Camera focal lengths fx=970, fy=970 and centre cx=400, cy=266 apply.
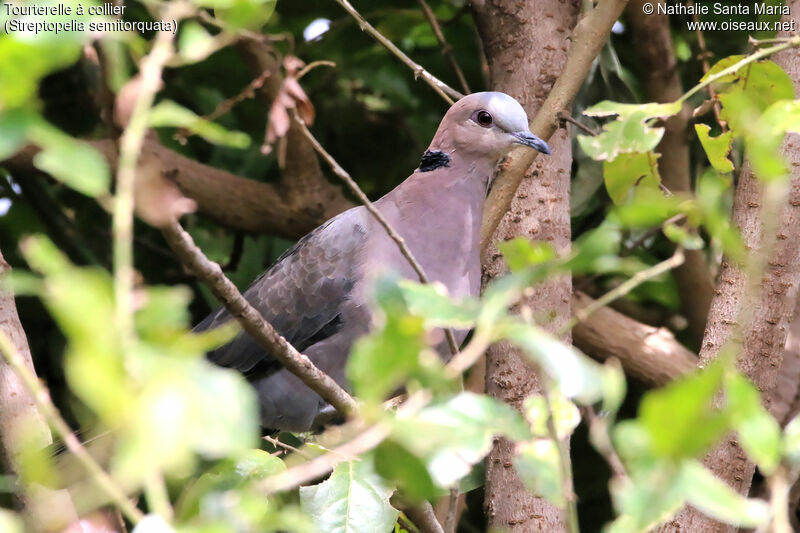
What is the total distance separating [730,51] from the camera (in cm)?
334

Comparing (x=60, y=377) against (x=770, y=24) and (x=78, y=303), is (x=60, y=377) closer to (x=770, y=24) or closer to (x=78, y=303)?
(x=770, y=24)

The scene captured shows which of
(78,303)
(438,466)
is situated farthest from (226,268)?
(78,303)

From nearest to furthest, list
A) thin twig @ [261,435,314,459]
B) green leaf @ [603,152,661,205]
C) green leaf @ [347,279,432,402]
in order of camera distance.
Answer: green leaf @ [347,279,432,402] → thin twig @ [261,435,314,459] → green leaf @ [603,152,661,205]

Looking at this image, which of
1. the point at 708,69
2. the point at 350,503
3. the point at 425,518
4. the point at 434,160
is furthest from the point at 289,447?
the point at 708,69

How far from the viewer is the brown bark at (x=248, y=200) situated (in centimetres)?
314

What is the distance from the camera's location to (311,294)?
2.53 m

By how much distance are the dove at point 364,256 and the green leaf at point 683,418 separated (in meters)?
1.71

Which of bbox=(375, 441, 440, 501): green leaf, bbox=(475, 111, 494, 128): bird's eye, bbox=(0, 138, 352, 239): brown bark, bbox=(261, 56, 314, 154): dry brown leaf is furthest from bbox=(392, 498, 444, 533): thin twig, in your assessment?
bbox=(0, 138, 352, 239): brown bark

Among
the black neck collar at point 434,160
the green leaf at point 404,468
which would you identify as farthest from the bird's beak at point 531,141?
the green leaf at point 404,468

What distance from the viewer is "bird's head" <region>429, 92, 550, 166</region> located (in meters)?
2.41

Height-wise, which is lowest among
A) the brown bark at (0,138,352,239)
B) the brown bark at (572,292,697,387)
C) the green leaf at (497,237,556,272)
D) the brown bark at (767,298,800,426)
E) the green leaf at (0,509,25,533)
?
the brown bark at (767,298,800,426)

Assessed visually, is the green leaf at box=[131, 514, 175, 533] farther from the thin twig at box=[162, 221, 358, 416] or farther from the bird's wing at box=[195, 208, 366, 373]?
the bird's wing at box=[195, 208, 366, 373]

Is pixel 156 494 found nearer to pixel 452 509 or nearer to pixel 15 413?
pixel 452 509

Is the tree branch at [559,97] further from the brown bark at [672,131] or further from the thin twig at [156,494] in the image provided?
the thin twig at [156,494]
